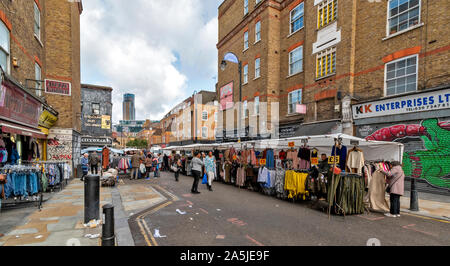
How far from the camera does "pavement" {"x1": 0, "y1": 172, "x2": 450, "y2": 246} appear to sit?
4773 mm

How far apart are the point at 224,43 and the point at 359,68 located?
17669 millimetres

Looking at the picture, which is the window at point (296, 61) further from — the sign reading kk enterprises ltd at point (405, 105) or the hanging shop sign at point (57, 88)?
the hanging shop sign at point (57, 88)

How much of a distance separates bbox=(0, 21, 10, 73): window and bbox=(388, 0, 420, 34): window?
1761 centimetres

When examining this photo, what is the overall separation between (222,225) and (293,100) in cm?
1443

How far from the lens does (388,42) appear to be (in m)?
11.9

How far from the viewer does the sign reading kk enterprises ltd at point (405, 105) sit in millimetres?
9617

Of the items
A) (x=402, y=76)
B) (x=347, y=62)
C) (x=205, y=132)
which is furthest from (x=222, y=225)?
(x=205, y=132)

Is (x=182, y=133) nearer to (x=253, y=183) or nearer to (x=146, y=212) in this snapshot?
(x=253, y=183)

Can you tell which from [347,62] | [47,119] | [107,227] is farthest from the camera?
[347,62]

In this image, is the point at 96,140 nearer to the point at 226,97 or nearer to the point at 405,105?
the point at 226,97

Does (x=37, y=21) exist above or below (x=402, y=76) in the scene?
above

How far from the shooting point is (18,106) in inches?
350

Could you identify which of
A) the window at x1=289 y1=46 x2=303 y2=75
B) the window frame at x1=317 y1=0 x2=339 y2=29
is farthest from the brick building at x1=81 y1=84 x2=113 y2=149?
the window frame at x1=317 y1=0 x2=339 y2=29
